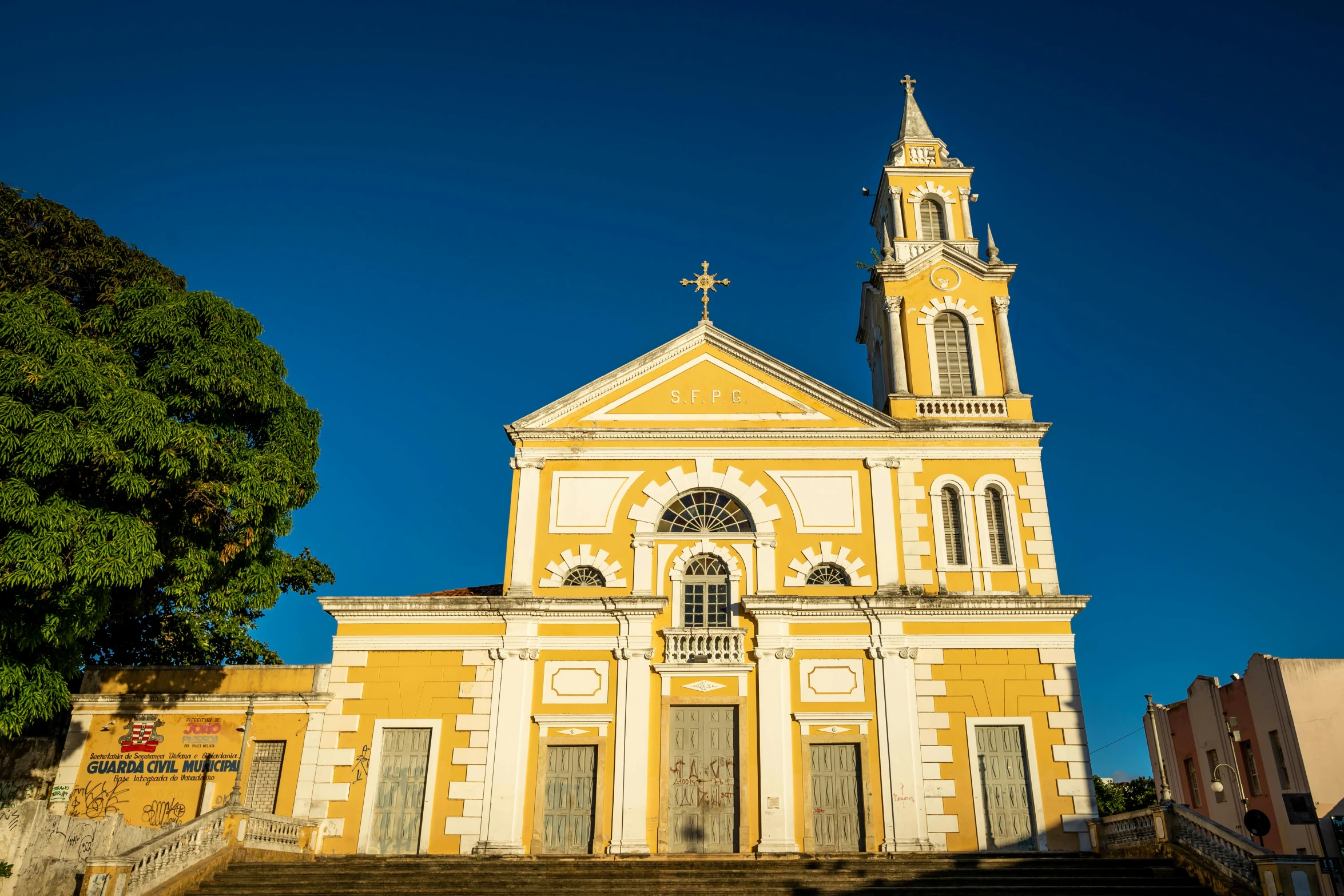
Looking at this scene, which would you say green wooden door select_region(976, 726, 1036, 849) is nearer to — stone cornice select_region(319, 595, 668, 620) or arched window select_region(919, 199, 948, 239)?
stone cornice select_region(319, 595, 668, 620)

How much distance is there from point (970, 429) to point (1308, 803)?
33.8 feet

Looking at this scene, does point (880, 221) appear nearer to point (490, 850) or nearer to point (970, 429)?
point (970, 429)

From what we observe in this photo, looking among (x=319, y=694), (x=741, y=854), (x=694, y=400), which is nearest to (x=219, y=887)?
(x=319, y=694)

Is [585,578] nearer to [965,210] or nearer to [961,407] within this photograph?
[961,407]

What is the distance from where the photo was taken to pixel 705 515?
22859mm

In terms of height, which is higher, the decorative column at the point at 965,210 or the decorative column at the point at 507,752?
the decorative column at the point at 965,210

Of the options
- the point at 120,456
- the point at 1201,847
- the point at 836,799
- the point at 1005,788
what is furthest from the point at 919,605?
the point at 120,456

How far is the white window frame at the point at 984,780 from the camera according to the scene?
19.4m

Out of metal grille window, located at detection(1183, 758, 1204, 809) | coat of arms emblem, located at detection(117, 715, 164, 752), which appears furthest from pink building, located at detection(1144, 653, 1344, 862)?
coat of arms emblem, located at detection(117, 715, 164, 752)

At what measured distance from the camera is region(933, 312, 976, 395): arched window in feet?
80.6

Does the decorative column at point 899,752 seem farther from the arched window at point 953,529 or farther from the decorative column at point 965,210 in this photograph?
the decorative column at point 965,210

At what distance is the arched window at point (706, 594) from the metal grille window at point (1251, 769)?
16.6 metres

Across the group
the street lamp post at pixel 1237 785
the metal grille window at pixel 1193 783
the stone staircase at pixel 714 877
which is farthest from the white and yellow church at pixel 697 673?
the metal grille window at pixel 1193 783

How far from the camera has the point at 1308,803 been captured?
610 inches
